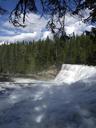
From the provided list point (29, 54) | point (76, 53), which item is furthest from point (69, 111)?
point (29, 54)

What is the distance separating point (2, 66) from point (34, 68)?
20.8 metres

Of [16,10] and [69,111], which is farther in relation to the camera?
[69,111]

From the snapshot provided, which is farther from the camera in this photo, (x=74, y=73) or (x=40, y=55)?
(x=40, y=55)

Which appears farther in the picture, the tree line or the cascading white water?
the tree line

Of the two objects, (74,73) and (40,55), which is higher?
(74,73)

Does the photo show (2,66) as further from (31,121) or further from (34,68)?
(31,121)

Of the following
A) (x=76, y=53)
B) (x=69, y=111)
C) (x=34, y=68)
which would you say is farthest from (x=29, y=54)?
(x=69, y=111)

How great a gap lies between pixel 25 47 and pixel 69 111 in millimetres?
99636

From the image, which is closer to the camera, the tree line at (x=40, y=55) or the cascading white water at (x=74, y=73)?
the cascading white water at (x=74, y=73)

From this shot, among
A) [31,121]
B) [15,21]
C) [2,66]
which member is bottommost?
[2,66]

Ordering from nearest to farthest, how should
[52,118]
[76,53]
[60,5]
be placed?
[60,5]
[52,118]
[76,53]

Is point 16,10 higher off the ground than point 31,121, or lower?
higher

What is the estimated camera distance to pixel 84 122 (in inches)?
315

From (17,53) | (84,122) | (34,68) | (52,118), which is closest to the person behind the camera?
(84,122)
